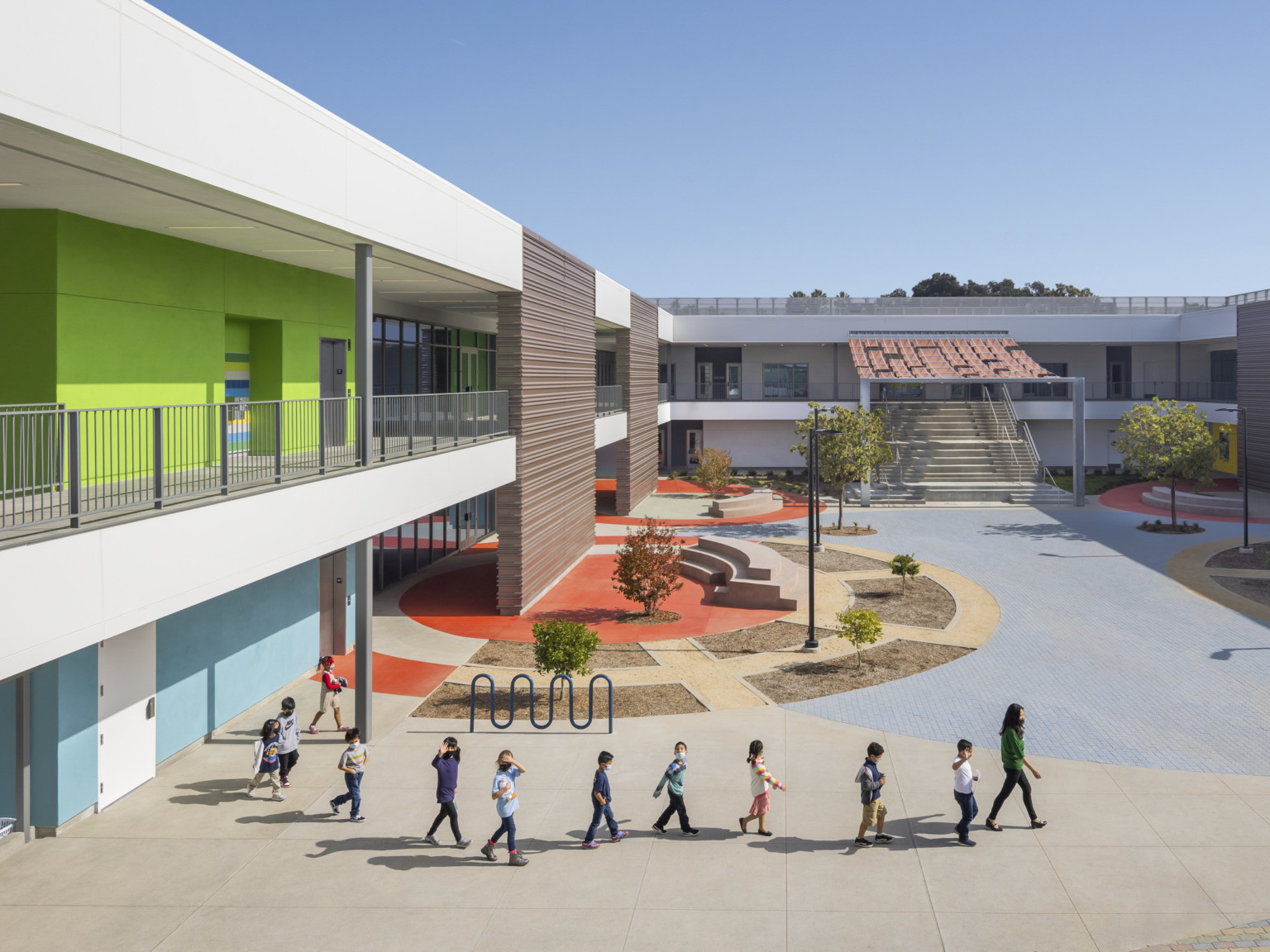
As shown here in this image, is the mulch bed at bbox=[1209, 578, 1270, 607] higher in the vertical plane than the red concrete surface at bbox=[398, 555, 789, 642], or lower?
higher

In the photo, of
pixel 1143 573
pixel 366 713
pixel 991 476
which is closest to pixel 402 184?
pixel 366 713

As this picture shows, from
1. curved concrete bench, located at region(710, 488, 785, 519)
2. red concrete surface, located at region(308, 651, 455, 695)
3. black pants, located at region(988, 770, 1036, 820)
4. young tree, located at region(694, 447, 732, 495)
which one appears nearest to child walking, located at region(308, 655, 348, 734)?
red concrete surface, located at region(308, 651, 455, 695)

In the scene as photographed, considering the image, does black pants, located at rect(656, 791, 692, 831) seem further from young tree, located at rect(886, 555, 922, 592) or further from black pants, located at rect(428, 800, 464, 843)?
young tree, located at rect(886, 555, 922, 592)

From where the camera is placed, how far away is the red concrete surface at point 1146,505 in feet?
127

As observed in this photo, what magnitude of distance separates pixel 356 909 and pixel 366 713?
5.66 m

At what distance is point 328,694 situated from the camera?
17141 mm

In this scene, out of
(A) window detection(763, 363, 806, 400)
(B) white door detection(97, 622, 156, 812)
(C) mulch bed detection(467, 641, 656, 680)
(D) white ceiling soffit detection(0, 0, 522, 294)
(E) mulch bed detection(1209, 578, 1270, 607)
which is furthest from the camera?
(A) window detection(763, 363, 806, 400)

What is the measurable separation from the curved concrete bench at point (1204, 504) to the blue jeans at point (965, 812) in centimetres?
3230

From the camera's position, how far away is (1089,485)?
163 ft

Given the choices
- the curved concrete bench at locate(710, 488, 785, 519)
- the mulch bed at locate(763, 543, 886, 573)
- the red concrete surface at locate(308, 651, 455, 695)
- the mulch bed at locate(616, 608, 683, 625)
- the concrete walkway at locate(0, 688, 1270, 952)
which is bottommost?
the concrete walkway at locate(0, 688, 1270, 952)

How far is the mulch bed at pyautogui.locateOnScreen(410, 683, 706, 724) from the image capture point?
17375 mm

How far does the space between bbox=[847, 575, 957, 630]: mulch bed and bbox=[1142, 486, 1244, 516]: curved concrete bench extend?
1787 cm

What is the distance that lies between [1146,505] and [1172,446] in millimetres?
5504

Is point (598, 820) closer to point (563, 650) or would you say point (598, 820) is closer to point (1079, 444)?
point (563, 650)
